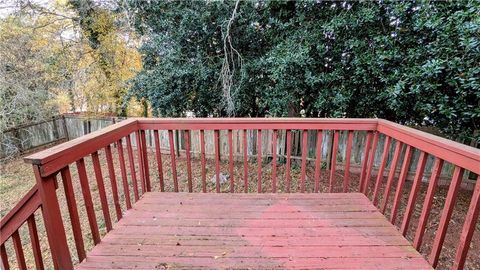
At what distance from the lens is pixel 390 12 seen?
340 centimetres

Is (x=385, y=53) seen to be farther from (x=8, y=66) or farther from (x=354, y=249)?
(x=8, y=66)

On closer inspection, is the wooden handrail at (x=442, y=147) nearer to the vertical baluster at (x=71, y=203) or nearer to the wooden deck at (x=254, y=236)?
the wooden deck at (x=254, y=236)

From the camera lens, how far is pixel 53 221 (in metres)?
1.53

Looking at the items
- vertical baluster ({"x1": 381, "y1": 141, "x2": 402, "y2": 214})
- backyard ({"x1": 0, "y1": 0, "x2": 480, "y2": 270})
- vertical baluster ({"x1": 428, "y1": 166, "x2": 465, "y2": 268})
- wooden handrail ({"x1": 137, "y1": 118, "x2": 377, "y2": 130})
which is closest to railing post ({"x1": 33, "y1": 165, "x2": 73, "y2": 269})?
backyard ({"x1": 0, "y1": 0, "x2": 480, "y2": 270})

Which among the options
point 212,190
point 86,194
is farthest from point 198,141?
point 86,194

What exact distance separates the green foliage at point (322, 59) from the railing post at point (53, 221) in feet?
10.3

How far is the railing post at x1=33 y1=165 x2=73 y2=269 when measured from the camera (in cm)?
147

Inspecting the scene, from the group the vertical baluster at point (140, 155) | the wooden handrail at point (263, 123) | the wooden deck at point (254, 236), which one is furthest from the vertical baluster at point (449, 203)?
the vertical baluster at point (140, 155)

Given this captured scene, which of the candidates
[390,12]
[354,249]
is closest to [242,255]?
[354,249]

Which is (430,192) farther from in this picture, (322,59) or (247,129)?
(322,59)

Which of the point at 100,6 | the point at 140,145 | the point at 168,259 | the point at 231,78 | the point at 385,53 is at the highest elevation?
the point at 100,6

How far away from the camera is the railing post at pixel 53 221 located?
4.84 ft

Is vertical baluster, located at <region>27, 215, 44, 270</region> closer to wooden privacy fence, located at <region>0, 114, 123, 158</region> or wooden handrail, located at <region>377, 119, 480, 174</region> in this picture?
wooden handrail, located at <region>377, 119, 480, 174</region>

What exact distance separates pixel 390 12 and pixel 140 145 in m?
3.47
